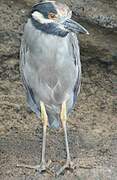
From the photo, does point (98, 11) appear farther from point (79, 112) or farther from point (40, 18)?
point (40, 18)

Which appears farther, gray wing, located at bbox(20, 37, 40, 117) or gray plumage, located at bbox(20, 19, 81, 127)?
gray wing, located at bbox(20, 37, 40, 117)

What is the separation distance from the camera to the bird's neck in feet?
10.8

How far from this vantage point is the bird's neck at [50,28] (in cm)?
329

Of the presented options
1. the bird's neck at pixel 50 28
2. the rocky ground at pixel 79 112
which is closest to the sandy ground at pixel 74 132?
the rocky ground at pixel 79 112

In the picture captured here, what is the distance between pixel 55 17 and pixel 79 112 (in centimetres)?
124

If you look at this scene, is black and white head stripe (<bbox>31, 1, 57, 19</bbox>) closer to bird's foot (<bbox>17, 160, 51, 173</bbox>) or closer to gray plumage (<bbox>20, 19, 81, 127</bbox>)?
gray plumage (<bbox>20, 19, 81, 127</bbox>)

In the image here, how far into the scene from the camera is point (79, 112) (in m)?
4.32

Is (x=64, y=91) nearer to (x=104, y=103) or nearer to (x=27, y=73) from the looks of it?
(x=27, y=73)

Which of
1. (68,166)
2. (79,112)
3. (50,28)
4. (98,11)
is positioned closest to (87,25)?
(98,11)

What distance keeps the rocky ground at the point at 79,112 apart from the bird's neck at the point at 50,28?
83 centimetres

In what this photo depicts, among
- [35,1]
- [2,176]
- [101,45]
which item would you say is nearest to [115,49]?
[101,45]

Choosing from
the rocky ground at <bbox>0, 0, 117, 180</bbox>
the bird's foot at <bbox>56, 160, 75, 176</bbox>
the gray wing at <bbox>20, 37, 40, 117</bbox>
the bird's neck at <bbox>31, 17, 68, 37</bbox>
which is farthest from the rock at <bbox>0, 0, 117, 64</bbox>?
the bird's foot at <bbox>56, 160, 75, 176</bbox>

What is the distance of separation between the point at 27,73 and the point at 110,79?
45.4 inches

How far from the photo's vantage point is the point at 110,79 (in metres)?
4.61
